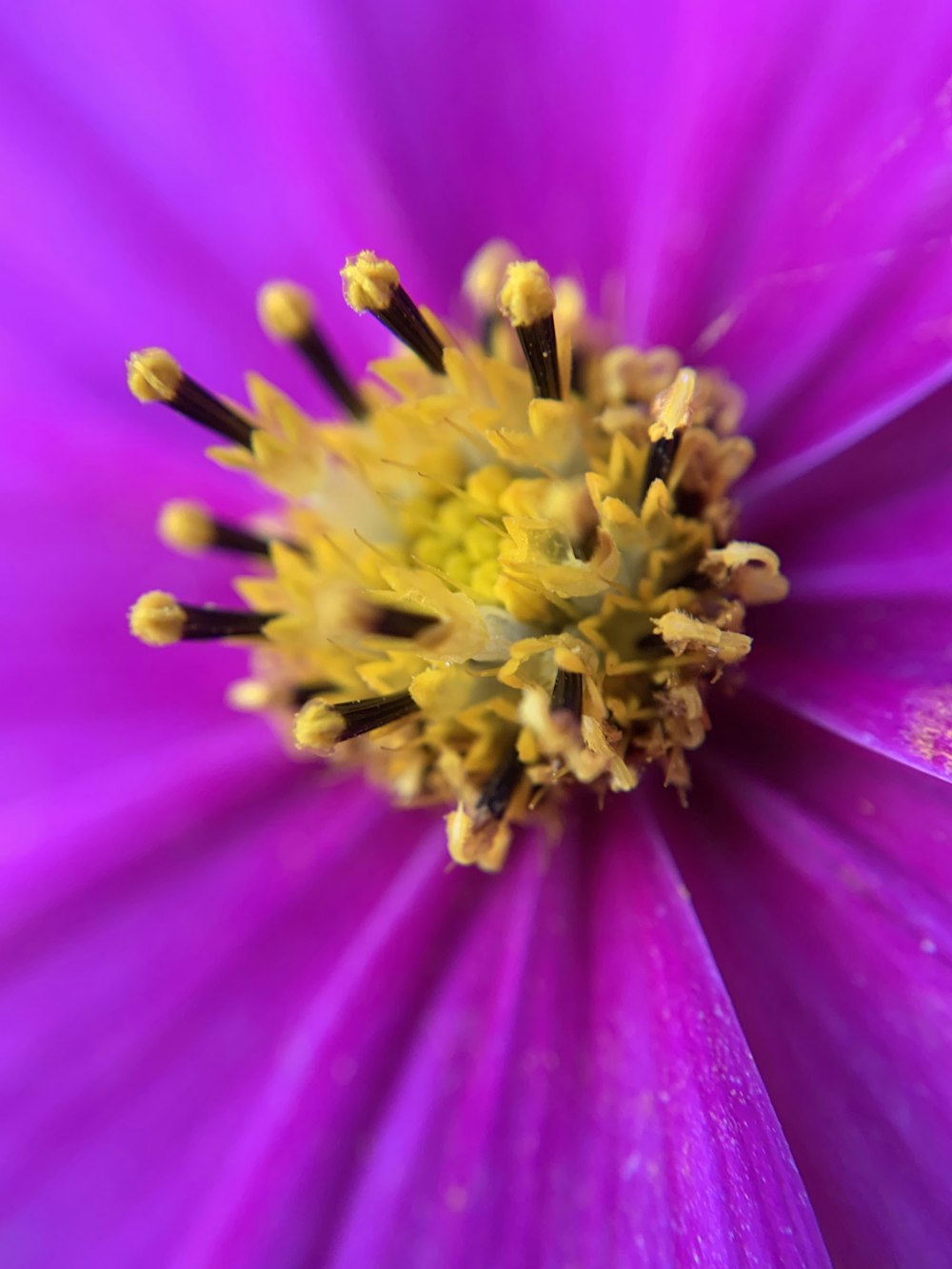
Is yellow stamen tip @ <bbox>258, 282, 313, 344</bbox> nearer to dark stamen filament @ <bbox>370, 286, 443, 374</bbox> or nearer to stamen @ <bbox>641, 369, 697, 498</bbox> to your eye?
dark stamen filament @ <bbox>370, 286, 443, 374</bbox>

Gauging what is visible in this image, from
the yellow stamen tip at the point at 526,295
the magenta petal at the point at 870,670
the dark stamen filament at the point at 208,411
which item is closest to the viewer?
the magenta petal at the point at 870,670

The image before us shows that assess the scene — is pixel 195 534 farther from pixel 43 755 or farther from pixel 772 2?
pixel 772 2

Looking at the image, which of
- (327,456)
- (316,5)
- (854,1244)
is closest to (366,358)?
(327,456)

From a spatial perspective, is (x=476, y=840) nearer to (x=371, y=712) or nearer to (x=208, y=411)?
(x=371, y=712)

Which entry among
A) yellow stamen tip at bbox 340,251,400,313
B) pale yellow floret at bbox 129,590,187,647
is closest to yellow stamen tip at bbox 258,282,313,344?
yellow stamen tip at bbox 340,251,400,313

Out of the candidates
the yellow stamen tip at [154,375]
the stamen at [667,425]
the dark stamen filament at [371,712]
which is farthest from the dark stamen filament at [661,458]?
the yellow stamen tip at [154,375]

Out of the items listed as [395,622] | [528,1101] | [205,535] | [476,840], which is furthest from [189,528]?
[528,1101]

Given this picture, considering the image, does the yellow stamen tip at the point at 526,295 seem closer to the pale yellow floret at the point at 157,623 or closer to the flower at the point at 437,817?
the flower at the point at 437,817
